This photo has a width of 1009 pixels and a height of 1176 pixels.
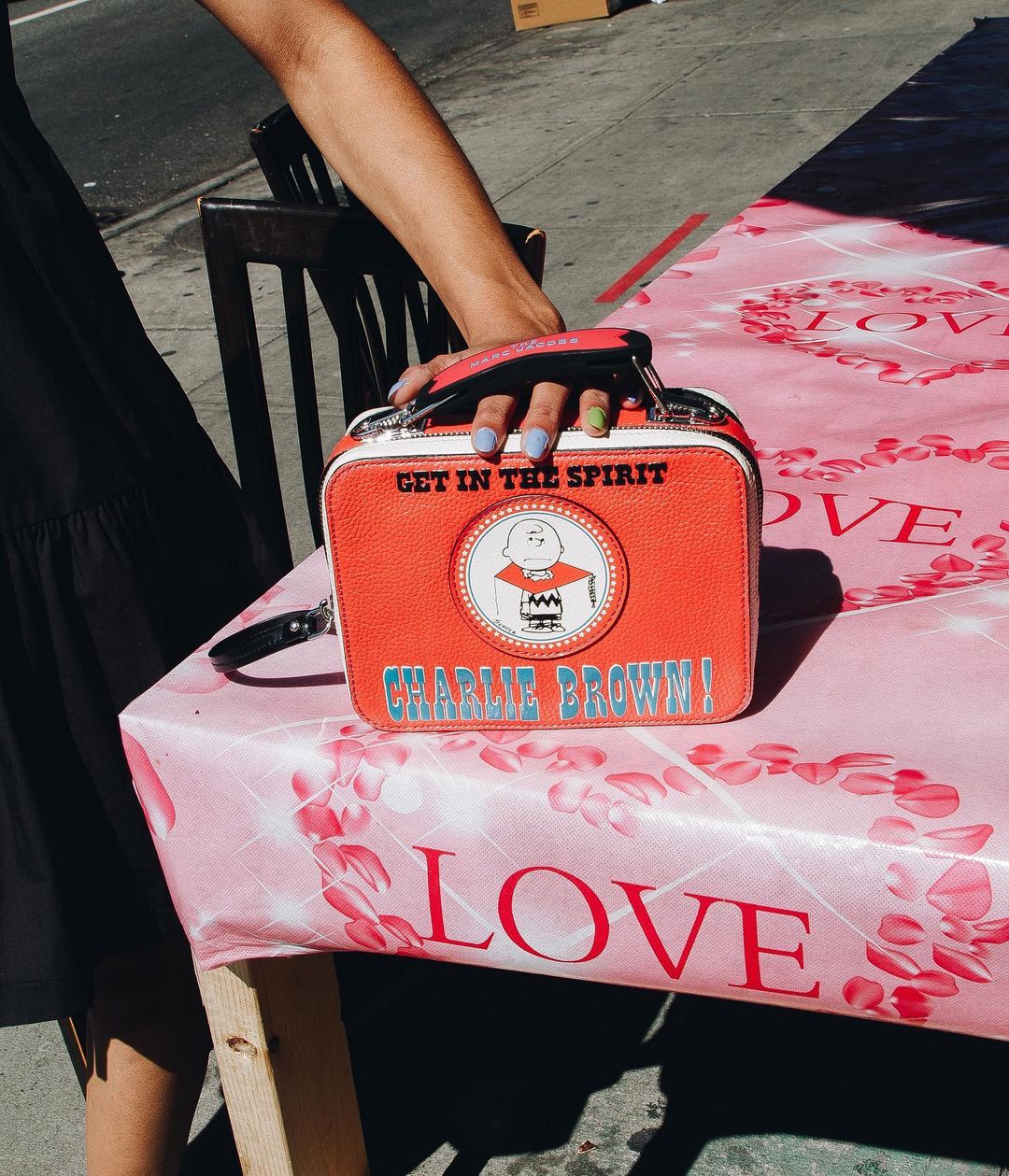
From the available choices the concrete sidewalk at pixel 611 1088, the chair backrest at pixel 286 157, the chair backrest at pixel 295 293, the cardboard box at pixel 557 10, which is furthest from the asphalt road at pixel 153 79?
the concrete sidewalk at pixel 611 1088

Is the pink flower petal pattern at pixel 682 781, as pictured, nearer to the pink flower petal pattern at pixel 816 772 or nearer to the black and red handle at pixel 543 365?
the pink flower petal pattern at pixel 816 772

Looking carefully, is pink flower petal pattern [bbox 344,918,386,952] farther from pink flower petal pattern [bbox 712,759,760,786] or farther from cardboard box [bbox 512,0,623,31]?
cardboard box [bbox 512,0,623,31]

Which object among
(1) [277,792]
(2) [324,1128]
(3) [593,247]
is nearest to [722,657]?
(1) [277,792]

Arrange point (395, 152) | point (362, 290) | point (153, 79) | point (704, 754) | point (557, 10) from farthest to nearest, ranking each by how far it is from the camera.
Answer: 1. point (557, 10)
2. point (153, 79)
3. point (362, 290)
4. point (395, 152)
5. point (704, 754)

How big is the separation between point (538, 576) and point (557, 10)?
1005 cm

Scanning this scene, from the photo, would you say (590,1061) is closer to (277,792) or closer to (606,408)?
(277,792)

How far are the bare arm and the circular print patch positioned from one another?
26 cm

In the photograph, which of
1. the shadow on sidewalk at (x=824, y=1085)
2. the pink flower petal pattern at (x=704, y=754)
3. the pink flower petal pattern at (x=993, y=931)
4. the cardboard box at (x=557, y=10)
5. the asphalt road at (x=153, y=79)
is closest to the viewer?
the pink flower petal pattern at (x=993, y=931)

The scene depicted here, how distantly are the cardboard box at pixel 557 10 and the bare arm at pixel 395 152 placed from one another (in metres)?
9.45

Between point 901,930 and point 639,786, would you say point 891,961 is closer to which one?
point 901,930

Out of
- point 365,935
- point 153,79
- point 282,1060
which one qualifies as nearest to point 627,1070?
point 282,1060

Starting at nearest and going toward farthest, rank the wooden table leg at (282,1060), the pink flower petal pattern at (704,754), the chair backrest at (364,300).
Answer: the pink flower petal pattern at (704,754)
the wooden table leg at (282,1060)
the chair backrest at (364,300)

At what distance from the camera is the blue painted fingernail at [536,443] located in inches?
32.7

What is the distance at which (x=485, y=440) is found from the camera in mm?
836
